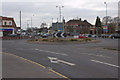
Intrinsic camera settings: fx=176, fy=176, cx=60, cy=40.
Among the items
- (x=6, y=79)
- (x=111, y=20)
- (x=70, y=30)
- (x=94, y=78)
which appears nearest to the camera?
(x=6, y=79)

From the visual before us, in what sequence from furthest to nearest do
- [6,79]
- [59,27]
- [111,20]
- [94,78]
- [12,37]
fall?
[111,20] → [12,37] → [59,27] → [94,78] → [6,79]

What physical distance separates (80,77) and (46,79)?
151 cm

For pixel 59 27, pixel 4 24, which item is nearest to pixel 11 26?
pixel 4 24

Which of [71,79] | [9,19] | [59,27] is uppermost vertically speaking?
[9,19]

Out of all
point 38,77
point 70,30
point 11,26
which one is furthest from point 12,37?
point 38,77

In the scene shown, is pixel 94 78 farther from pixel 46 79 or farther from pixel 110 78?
pixel 46 79

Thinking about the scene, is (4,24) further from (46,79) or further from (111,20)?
(46,79)

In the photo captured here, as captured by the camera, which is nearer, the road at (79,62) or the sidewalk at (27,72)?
the sidewalk at (27,72)

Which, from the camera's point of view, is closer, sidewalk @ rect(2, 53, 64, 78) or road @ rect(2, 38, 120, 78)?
sidewalk @ rect(2, 53, 64, 78)

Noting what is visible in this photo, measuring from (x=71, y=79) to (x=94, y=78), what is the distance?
0.95 m

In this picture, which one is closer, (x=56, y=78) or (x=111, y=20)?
(x=56, y=78)

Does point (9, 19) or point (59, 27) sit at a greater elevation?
point (9, 19)

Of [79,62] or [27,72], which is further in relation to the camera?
[79,62]

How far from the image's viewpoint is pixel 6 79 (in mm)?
6664
